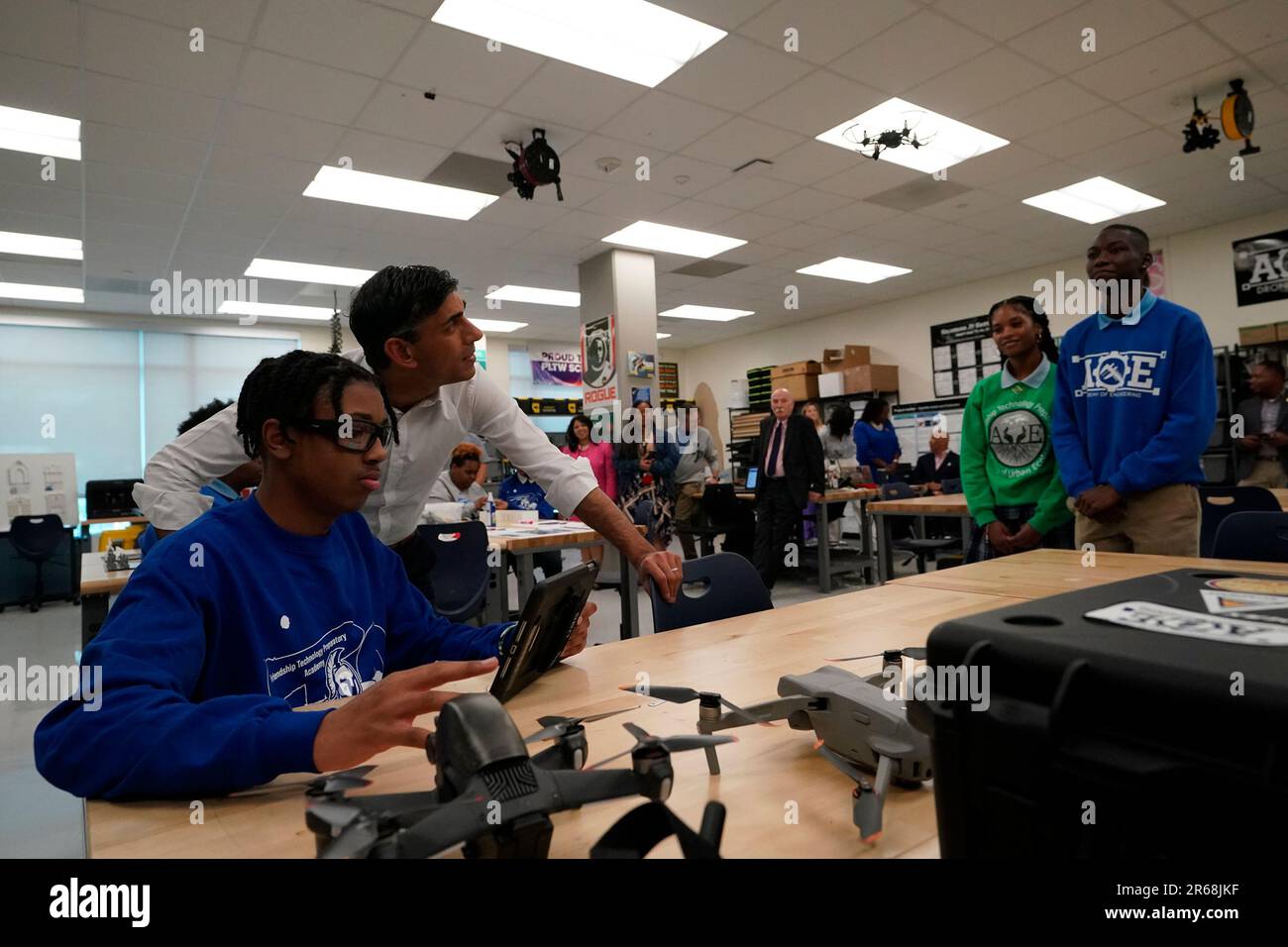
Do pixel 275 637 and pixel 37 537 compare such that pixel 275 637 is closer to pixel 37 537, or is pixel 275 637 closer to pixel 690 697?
pixel 690 697

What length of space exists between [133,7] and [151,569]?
3399mm

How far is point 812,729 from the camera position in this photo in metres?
0.79

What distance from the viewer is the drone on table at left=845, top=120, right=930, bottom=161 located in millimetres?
4605

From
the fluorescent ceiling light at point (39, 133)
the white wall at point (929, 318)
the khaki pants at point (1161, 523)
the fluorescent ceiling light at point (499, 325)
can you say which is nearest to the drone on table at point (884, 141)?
the khaki pants at point (1161, 523)

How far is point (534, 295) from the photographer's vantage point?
329 inches

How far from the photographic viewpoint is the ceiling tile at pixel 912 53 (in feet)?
11.7

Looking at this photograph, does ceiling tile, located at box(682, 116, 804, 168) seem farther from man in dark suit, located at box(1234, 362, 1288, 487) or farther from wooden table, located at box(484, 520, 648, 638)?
man in dark suit, located at box(1234, 362, 1288, 487)

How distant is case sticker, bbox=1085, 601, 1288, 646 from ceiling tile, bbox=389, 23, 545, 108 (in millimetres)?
3735

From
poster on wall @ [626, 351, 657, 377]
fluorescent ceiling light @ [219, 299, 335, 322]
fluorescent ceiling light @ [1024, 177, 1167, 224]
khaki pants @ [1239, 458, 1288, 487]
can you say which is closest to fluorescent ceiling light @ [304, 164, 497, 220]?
poster on wall @ [626, 351, 657, 377]

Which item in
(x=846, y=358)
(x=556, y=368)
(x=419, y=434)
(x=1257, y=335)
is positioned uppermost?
(x=556, y=368)

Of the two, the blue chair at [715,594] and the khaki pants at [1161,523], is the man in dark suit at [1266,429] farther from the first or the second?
the blue chair at [715,594]

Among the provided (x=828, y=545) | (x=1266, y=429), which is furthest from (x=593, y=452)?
(x=1266, y=429)

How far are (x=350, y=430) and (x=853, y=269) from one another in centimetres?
762
